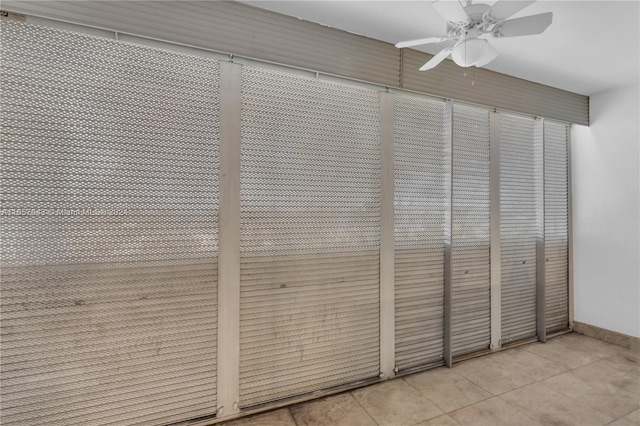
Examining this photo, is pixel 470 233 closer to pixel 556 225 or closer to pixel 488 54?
pixel 556 225

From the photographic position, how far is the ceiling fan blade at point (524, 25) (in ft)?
6.46

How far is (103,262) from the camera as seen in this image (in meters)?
2.30

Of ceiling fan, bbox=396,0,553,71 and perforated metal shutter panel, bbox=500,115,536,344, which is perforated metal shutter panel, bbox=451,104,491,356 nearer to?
perforated metal shutter panel, bbox=500,115,536,344

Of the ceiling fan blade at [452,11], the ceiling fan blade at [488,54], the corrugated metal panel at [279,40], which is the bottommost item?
the ceiling fan blade at [488,54]

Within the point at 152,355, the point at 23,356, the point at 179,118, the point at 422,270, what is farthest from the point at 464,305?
the point at 23,356

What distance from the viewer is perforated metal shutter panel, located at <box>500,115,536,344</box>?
4062mm

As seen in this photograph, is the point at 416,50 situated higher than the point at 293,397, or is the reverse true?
the point at 416,50

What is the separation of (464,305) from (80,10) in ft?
15.6

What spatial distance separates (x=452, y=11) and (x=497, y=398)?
346cm

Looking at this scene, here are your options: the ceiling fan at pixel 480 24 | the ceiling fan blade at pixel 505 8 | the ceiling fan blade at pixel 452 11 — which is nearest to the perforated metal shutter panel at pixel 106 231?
the ceiling fan blade at pixel 452 11

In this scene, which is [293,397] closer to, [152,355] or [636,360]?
[152,355]

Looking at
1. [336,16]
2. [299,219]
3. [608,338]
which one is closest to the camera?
[336,16]

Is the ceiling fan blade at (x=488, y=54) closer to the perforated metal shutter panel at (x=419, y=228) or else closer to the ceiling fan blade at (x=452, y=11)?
the ceiling fan blade at (x=452, y=11)

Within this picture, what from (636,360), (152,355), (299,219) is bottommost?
(636,360)
